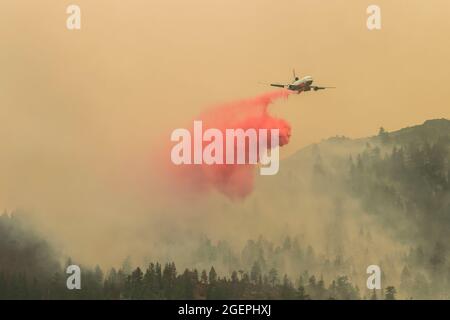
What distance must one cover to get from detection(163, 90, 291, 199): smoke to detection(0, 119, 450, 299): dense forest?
0.67m

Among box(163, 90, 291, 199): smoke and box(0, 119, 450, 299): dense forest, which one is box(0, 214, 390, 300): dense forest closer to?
box(0, 119, 450, 299): dense forest

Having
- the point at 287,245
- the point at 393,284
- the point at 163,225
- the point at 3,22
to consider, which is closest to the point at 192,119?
the point at 163,225

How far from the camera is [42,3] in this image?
40.5ft

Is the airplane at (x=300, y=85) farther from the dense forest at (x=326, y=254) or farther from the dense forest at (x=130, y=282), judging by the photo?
the dense forest at (x=130, y=282)

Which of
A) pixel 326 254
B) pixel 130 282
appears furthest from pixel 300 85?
pixel 130 282

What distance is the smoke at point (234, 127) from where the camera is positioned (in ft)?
40.9

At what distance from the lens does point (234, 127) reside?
12.6m

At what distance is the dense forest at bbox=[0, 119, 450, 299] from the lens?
12195 mm

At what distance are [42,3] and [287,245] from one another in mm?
6044

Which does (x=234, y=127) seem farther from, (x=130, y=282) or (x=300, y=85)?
(x=130, y=282)

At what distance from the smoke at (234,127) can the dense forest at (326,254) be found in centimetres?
67

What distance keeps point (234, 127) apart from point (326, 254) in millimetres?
2795
